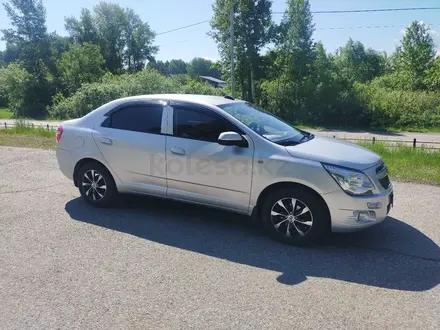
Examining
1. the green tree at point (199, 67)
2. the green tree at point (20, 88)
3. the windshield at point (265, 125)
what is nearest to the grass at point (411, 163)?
the windshield at point (265, 125)

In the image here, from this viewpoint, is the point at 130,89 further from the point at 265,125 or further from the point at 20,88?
the point at 265,125

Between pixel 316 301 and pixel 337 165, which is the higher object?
pixel 337 165

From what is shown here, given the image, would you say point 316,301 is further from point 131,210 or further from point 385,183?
point 131,210

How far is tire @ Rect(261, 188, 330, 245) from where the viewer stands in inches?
149

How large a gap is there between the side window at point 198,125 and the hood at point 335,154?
33.7 inches

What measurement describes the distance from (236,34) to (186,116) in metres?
28.9

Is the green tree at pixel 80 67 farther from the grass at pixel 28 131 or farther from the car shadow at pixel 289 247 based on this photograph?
the car shadow at pixel 289 247

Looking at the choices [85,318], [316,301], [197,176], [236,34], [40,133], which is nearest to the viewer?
[85,318]

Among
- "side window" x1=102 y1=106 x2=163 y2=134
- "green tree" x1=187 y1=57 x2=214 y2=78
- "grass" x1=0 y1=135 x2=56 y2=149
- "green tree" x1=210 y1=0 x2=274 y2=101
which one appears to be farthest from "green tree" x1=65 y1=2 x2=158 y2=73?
"side window" x1=102 y1=106 x2=163 y2=134

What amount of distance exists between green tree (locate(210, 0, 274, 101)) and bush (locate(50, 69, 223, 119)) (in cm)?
388

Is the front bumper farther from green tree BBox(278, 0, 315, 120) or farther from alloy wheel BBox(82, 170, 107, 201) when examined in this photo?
green tree BBox(278, 0, 315, 120)

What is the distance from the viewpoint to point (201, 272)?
11.0 feet

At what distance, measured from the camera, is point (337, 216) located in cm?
373

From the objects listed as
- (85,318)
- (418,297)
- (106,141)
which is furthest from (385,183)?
(106,141)
